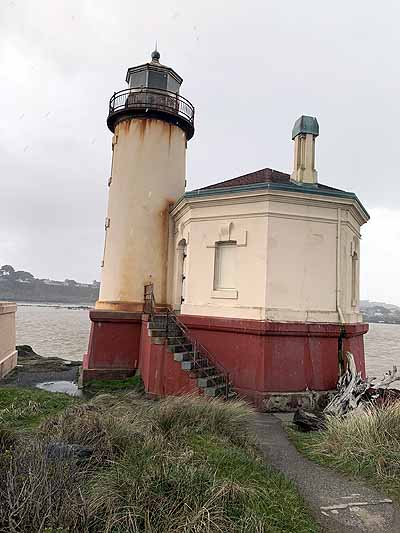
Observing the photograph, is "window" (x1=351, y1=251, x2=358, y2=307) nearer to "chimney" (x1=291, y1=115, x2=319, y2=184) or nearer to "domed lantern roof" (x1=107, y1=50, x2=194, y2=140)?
"chimney" (x1=291, y1=115, x2=319, y2=184)

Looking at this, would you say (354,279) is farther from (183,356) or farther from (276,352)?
(183,356)

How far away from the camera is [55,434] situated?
20.2 ft

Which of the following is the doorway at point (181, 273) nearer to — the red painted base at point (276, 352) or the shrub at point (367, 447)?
the red painted base at point (276, 352)

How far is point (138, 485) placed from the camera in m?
4.29

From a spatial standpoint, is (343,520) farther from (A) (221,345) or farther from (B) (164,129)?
(B) (164,129)

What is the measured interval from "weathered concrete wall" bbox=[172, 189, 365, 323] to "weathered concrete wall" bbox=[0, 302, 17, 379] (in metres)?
9.23

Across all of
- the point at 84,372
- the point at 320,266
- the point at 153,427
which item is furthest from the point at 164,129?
the point at 153,427

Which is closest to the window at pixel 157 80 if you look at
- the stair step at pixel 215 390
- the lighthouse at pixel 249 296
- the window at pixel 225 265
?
the lighthouse at pixel 249 296

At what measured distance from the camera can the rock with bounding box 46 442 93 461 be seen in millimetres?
4895

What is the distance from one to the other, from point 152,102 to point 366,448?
44.4 feet

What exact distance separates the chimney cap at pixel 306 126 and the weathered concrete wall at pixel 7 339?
13.2 metres

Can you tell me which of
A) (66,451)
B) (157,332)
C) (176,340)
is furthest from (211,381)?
(66,451)

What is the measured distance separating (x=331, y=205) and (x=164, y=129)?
7196mm

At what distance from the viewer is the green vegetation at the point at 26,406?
8273 millimetres
